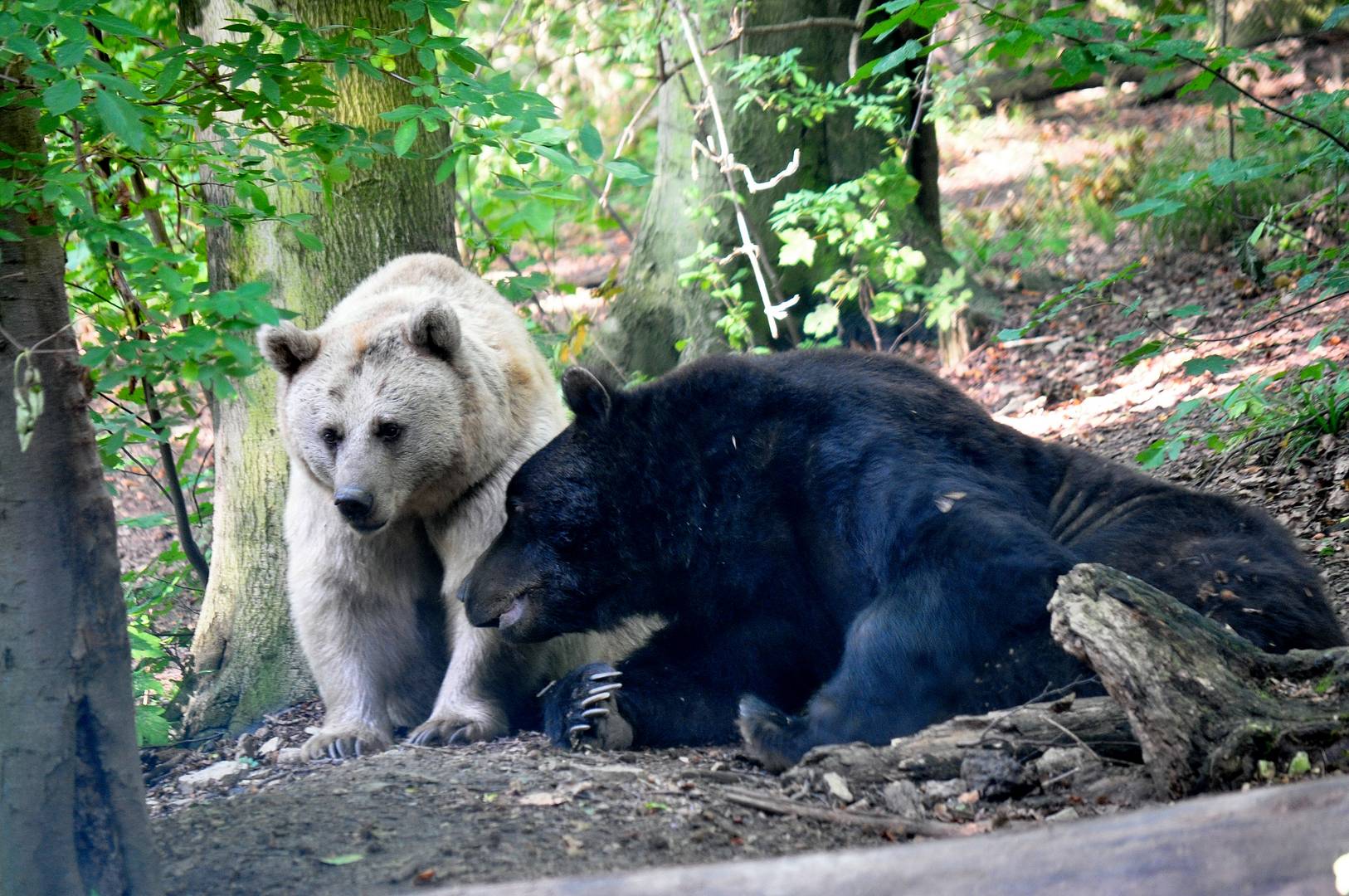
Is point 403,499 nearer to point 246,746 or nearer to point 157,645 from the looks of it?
point 246,746

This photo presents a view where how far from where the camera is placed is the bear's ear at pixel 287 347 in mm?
4609

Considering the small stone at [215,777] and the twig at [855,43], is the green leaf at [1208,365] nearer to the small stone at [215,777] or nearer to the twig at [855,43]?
the small stone at [215,777]

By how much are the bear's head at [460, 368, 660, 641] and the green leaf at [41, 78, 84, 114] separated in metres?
2.37

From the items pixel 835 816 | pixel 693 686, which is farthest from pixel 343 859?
pixel 693 686

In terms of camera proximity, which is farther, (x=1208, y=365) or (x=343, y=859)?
(x=1208, y=365)

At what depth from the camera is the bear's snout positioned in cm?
447

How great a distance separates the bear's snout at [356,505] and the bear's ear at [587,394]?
0.89 m

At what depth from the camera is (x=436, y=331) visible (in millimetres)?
4766

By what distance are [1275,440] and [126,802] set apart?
5746 mm

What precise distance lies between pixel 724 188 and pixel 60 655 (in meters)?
7.26

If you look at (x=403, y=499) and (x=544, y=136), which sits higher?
(x=544, y=136)

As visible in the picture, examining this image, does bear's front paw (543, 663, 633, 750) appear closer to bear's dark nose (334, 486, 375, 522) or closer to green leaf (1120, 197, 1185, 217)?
bear's dark nose (334, 486, 375, 522)

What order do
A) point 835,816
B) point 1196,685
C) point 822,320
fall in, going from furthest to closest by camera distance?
point 822,320 → point 835,816 → point 1196,685

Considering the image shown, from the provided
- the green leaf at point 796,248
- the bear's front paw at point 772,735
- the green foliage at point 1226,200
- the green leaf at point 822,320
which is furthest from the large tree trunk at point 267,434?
the green foliage at point 1226,200
